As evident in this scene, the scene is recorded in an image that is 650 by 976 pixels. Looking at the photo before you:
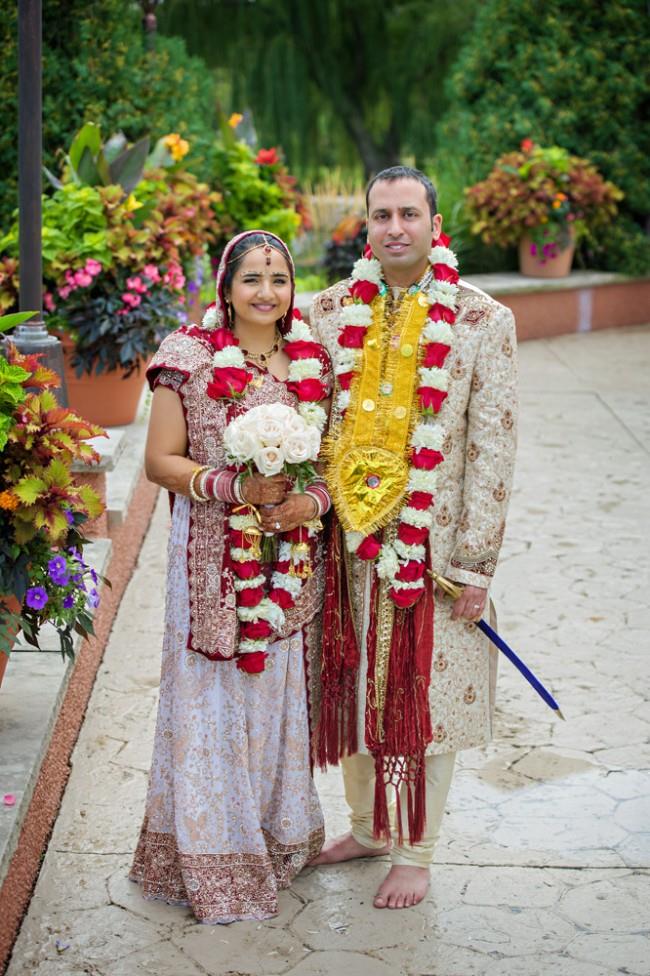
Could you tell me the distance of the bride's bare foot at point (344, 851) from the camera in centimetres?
371

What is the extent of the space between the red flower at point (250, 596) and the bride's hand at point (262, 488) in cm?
24

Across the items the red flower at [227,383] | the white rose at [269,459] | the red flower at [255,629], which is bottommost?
the red flower at [255,629]

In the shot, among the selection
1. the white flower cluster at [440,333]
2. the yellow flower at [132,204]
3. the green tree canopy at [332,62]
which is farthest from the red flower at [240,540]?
the green tree canopy at [332,62]

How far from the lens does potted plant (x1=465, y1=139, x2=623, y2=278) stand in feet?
37.0

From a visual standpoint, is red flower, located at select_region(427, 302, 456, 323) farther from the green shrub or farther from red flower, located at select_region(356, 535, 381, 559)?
the green shrub

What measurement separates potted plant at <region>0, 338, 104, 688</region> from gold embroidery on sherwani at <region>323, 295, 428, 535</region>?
654 mm

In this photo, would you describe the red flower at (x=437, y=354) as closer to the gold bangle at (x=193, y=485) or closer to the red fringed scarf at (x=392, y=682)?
the red fringed scarf at (x=392, y=682)

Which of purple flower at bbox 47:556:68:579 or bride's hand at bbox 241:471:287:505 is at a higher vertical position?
bride's hand at bbox 241:471:287:505

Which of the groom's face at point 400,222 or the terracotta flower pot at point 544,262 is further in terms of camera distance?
the terracotta flower pot at point 544,262

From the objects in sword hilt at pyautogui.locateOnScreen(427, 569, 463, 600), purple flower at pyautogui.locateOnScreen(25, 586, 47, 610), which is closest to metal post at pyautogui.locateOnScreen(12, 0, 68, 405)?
purple flower at pyautogui.locateOnScreen(25, 586, 47, 610)

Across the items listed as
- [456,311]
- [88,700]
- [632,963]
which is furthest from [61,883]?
[456,311]

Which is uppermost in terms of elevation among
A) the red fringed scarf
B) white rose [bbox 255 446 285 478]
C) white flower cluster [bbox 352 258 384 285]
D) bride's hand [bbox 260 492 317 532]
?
white flower cluster [bbox 352 258 384 285]

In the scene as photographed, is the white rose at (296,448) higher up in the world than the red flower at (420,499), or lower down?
higher up

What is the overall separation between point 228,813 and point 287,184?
7237mm
